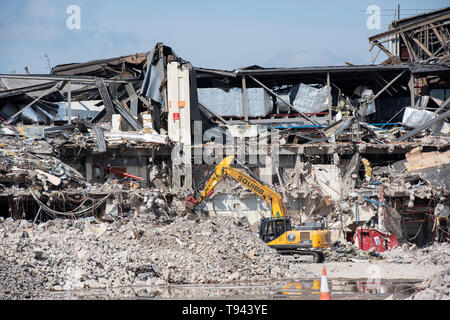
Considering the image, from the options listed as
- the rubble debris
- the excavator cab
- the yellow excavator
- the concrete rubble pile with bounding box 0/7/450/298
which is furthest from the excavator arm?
the rubble debris

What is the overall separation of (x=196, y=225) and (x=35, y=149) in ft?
26.0

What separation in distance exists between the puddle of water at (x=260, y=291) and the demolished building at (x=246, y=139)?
26.5 ft

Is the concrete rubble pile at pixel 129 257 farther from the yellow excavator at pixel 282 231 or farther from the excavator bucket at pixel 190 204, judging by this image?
the excavator bucket at pixel 190 204

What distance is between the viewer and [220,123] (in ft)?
89.4

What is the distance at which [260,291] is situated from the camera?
13.6m

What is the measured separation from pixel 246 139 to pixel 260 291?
527 inches

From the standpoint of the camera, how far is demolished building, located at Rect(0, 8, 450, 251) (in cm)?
2300

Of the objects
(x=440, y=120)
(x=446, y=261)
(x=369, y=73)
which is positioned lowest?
(x=446, y=261)

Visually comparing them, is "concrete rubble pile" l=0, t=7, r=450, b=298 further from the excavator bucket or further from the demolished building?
the excavator bucket

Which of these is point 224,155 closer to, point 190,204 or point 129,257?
point 190,204

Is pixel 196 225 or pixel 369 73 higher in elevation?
pixel 369 73

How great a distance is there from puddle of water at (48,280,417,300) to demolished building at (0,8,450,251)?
8089mm

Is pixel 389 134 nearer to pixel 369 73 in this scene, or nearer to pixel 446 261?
pixel 369 73
